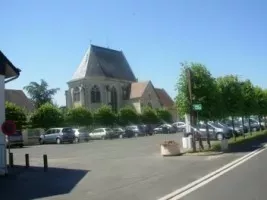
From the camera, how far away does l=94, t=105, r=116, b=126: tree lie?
6844 centimetres

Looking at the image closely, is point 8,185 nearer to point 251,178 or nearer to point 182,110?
point 251,178

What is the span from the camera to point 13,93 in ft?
290

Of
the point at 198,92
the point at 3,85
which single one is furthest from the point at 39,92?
the point at 3,85

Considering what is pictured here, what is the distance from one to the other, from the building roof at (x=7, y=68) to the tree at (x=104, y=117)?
158 feet

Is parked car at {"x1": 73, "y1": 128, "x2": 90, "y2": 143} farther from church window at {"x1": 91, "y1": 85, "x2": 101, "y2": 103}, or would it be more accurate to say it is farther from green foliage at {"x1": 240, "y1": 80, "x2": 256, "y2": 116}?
church window at {"x1": 91, "y1": 85, "x2": 101, "y2": 103}

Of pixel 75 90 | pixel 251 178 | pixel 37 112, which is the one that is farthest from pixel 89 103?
pixel 251 178

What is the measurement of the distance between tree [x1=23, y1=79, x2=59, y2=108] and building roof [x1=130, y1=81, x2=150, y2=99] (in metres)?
19.8

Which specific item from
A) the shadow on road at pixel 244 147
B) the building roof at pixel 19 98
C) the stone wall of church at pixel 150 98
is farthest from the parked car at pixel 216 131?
the stone wall of church at pixel 150 98

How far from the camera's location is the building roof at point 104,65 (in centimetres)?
9331

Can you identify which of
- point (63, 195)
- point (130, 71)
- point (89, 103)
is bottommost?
point (63, 195)

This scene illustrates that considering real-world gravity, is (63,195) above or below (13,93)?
below

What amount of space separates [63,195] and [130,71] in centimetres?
9348

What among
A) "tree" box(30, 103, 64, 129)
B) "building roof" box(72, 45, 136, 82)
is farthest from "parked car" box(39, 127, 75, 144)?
"building roof" box(72, 45, 136, 82)

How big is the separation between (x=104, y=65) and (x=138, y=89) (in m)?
8.91
